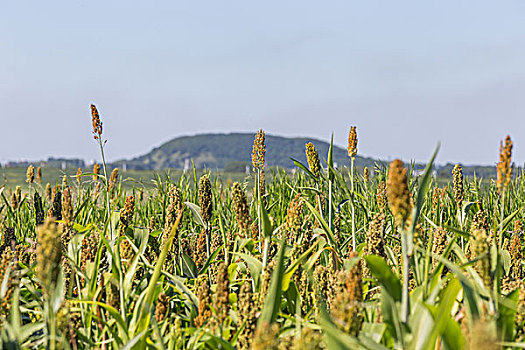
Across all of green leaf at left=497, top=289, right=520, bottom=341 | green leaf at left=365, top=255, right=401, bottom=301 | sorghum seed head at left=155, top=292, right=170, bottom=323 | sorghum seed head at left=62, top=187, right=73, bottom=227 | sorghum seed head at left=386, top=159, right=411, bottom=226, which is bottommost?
sorghum seed head at left=155, top=292, right=170, bottom=323

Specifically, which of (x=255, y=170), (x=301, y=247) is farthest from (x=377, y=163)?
(x=301, y=247)

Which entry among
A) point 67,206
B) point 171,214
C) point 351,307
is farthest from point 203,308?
point 171,214

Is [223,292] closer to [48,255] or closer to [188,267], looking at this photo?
[48,255]

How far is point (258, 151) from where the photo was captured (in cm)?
320

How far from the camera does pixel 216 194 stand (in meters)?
5.20

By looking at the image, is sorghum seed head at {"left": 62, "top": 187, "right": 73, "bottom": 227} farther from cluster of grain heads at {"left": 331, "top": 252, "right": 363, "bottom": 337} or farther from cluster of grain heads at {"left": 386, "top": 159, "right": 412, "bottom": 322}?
cluster of grain heads at {"left": 386, "top": 159, "right": 412, "bottom": 322}

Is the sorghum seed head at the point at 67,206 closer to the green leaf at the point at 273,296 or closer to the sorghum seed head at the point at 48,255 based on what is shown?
the sorghum seed head at the point at 48,255

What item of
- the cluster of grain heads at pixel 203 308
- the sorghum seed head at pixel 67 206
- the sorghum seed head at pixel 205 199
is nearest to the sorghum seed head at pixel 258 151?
the sorghum seed head at pixel 205 199

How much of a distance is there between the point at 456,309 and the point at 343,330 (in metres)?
0.80

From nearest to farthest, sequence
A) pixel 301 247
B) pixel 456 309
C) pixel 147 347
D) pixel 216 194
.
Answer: pixel 147 347 → pixel 456 309 → pixel 301 247 → pixel 216 194

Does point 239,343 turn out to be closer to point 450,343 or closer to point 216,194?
point 450,343

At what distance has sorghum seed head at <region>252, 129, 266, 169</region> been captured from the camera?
3166mm

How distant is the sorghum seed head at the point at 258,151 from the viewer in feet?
10.4

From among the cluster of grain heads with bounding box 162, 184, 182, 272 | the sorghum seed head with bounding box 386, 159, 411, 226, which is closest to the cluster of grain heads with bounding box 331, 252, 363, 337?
the sorghum seed head with bounding box 386, 159, 411, 226
